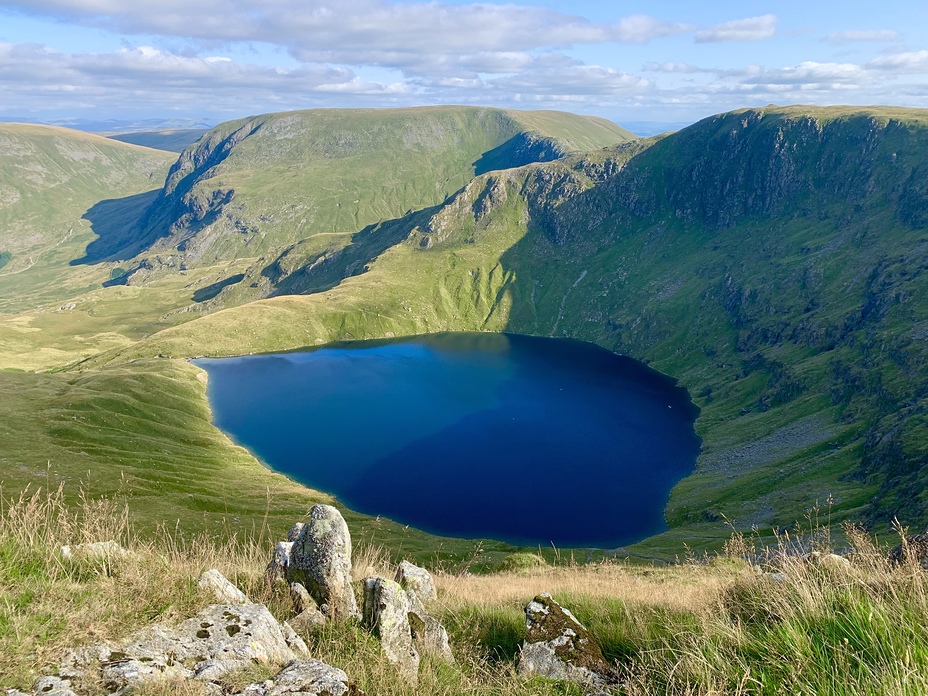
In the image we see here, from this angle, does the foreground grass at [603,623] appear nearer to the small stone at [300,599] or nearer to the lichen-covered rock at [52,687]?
the lichen-covered rock at [52,687]

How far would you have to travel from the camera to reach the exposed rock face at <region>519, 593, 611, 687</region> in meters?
9.02

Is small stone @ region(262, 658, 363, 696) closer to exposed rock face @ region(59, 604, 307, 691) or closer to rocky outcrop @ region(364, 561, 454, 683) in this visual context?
exposed rock face @ region(59, 604, 307, 691)

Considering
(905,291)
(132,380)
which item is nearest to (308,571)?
(132,380)

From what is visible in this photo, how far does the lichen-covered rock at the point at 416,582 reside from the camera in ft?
43.9

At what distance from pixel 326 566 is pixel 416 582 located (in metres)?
3.51

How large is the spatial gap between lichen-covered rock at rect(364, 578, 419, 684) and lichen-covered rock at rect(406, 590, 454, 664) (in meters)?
0.16

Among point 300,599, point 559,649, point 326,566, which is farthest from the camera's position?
point 326,566

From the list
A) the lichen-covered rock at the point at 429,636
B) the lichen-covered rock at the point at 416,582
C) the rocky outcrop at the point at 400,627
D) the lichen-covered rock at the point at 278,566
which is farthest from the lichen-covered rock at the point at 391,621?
the lichen-covered rock at the point at 416,582

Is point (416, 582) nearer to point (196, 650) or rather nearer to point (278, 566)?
point (278, 566)

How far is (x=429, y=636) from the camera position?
9758mm

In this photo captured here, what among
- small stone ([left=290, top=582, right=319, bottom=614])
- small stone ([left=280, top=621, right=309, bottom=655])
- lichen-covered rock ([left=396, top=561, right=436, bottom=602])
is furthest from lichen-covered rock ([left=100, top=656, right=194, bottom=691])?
lichen-covered rock ([left=396, top=561, right=436, bottom=602])

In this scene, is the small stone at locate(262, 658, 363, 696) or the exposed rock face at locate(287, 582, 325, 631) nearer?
the small stone at locate(262, 658, 363, 696)

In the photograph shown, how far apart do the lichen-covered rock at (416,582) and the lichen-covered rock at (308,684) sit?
5.86 meters

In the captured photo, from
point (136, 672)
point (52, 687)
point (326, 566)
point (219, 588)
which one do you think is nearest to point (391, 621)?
point (326, 566)
